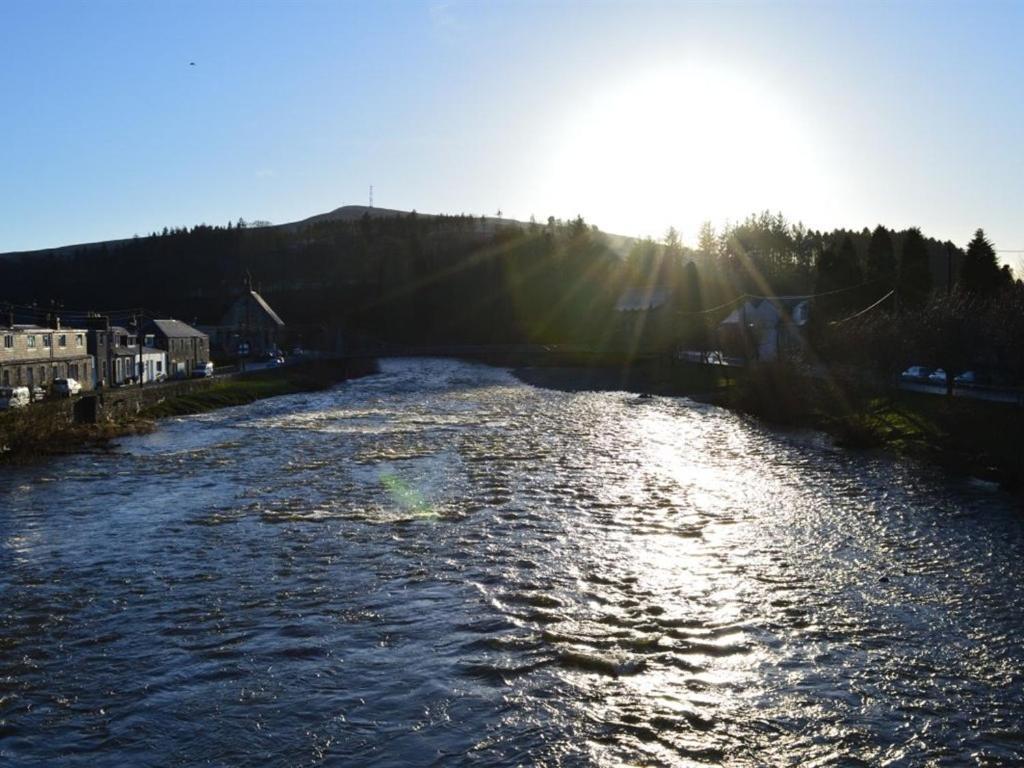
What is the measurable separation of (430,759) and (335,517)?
12.3 m

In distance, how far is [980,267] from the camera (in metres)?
55.7

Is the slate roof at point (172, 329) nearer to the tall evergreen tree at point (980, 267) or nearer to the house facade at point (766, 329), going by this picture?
the house facade at point (766, 329)

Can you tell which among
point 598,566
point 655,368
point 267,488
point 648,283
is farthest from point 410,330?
point 598,566

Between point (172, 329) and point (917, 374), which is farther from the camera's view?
point (172, 329)

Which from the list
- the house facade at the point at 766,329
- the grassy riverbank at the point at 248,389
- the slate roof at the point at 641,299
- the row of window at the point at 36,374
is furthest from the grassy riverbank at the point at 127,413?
the slate roof at the point at 641,299

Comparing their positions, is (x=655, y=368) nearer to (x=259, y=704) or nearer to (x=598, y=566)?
(x=598, y=566)

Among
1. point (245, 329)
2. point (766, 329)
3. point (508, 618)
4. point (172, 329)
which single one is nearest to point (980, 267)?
point (766, 329)

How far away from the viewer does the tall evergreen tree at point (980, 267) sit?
55125mm

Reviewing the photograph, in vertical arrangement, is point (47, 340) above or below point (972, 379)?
above

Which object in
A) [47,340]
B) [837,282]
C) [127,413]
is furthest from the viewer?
[837,282]

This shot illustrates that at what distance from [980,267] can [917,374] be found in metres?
7.62

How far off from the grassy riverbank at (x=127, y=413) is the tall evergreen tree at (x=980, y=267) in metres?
46.4

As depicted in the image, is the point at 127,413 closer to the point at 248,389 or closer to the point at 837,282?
the point at 248,389

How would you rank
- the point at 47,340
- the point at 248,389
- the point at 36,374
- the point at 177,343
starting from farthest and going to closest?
the point at 177,343 → the point at 248,389 → the point at 47,340 → the point at 36,374
